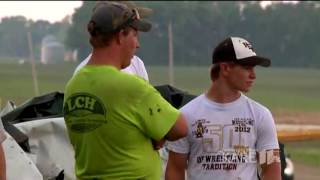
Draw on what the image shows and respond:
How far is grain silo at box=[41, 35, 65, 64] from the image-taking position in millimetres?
42650

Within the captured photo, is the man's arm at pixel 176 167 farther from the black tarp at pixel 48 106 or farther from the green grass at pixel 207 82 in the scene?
the green grass at pixel 207 82

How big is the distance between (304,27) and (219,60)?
46160mm

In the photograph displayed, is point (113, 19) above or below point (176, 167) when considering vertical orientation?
above

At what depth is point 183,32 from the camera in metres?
51.5

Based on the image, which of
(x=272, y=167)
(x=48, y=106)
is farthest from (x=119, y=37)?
(x=48, y=106)

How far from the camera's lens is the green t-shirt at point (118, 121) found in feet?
9.72

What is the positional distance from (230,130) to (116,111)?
593 mm

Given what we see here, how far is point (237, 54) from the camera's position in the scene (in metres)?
3.39

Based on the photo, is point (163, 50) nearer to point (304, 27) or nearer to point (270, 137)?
point (304, 27)

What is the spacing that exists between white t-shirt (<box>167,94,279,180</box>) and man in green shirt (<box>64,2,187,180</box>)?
317 millimetres

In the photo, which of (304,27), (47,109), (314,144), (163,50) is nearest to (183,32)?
(163,50)

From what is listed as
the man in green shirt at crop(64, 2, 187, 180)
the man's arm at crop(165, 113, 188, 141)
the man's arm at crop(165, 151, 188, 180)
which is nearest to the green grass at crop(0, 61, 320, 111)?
the man's arm at crop(165, 151, 188, 180)

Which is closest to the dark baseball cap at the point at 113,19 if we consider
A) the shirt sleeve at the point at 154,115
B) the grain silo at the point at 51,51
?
the shirt sleeve at the point at 154,115

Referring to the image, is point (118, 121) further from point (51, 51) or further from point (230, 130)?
point (51, 51)
